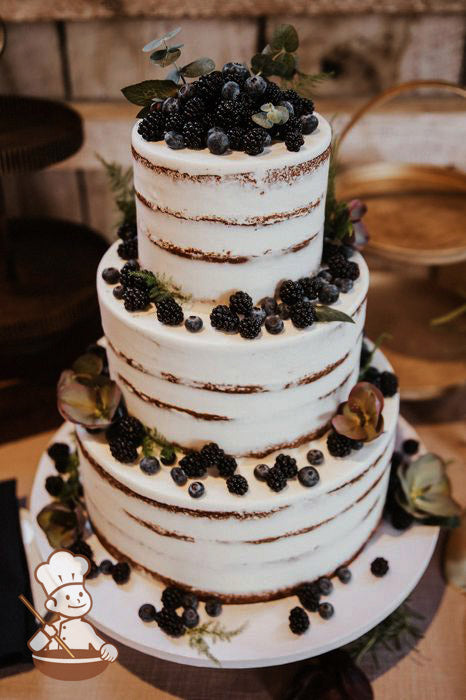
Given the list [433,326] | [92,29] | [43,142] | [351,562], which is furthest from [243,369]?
[92,29]

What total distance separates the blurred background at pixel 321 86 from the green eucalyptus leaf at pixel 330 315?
3.02 ft

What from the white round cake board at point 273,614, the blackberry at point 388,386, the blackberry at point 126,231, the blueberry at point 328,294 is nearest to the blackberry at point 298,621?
the white round cake board at point 273,614

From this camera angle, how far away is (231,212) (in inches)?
45.7

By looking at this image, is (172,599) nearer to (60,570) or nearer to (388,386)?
(60,570)

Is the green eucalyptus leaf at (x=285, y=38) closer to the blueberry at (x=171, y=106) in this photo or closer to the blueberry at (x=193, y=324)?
the blueberry at (x=171, y=106)

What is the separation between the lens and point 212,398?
4.13ft

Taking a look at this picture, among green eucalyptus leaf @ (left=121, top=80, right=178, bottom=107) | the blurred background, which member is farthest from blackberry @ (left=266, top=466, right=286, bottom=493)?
the blurred background

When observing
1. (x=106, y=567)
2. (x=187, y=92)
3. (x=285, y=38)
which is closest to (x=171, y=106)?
(x=187, y=92)

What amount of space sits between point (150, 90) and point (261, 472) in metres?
0.71

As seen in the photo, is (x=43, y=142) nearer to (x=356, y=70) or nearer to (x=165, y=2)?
(x=165, y=2)

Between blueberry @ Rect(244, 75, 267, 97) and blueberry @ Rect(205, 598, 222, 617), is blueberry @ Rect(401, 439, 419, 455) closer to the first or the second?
blueberry @ Rect(205, 598, 222, 617)

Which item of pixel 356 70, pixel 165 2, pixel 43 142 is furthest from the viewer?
pixel 356 70

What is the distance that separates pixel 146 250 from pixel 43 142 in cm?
68

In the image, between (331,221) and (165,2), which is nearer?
(331,221)
